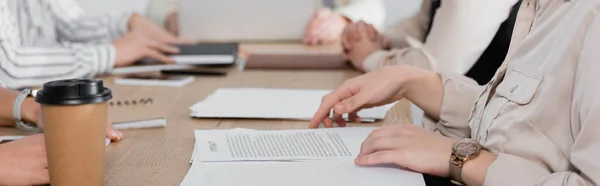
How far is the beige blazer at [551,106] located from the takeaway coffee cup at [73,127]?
19.4 inches

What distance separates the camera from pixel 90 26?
2.51 metres

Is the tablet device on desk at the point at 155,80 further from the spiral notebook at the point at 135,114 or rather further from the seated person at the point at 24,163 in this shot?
the seated person at the point at 24,163

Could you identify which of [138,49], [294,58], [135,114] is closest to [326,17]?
[294,58]

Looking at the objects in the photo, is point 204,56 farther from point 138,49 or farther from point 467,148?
point 467,148

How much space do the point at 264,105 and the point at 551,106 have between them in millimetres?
715

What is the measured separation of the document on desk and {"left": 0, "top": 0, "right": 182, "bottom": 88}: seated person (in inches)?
28.5

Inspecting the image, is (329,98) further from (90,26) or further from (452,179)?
(90,26)

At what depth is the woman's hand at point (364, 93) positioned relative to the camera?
133 centimetres

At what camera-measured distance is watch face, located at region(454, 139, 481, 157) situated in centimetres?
100

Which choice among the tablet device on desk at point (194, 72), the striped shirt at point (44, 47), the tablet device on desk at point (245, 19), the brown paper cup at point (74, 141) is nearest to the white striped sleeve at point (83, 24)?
the striped shirt at point (44, 47)

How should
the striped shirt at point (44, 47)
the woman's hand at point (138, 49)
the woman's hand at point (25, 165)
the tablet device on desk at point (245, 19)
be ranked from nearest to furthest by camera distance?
the woman's hand at point (25, 165)
the striped shirt at point (44, 47)
the woman's hand at point (138, 49)
the tablet device on desk at point (245, 19)

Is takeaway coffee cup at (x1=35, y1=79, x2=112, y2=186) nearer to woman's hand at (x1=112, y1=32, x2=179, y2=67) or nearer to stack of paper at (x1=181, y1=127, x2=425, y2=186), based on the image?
stack of paper at (x1=181, y1=127, x2=425, y2=186)

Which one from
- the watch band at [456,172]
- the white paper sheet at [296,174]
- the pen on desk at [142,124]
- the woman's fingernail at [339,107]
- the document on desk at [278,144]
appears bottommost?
the pen on desk at [142,124]

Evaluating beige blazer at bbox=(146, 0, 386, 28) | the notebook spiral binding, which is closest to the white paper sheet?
the notebook spiral binding
